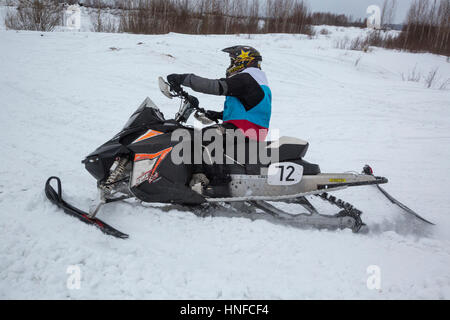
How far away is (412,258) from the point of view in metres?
2.29

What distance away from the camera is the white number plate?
2.54 m

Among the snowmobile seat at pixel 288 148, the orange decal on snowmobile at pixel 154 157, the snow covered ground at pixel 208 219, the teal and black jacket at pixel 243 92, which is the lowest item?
the snow covered ground at pixel 208 219

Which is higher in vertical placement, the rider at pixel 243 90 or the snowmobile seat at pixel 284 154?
the rider at pixel 243 90

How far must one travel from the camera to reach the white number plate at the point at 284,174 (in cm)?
254

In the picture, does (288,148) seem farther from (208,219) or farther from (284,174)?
(208,219)

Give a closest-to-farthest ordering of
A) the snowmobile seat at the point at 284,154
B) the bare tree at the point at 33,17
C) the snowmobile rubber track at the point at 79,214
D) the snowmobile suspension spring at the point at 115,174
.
Answer: 1. the snowmobile rubber track at the point at 79,214
2. the snowmobile suspension spring at the point at 115,174
3. the snowmobile seat at the point at 284,154
4. the bare tree at the point at 33,17

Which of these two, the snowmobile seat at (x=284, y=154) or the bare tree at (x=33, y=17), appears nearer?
the snowmobile seat at (x=284, y=154)

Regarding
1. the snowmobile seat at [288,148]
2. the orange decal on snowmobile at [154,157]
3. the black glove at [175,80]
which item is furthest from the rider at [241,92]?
the orange decal on snowmobile at [154,157]

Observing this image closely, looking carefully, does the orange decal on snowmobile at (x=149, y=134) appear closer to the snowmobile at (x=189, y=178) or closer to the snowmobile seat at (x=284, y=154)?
the snowmobile at (x=189, y=178)

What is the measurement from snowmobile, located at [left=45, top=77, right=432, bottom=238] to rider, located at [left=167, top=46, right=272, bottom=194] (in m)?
0.10

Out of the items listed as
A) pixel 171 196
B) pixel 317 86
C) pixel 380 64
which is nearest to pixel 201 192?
pixel 171 196

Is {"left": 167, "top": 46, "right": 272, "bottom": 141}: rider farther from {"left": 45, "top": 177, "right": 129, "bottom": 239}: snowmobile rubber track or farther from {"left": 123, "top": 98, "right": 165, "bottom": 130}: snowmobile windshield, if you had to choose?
{"left": 45, "top": 177, "right": 129, "bottom": 239}: snowmobile rubber track

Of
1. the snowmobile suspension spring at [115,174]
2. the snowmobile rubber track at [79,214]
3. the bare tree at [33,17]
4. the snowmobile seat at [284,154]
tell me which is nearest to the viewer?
the snowmobile rubber track at [79,214]

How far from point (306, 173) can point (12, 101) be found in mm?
5514
